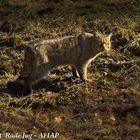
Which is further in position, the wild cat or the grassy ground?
→ the wild cat

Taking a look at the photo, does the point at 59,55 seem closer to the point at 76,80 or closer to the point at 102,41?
the point at 76,80

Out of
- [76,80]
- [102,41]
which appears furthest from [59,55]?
[102,41]

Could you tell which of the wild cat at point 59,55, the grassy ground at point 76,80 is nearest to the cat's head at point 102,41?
the wild cat at point 59,55

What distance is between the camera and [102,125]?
21.1 feet

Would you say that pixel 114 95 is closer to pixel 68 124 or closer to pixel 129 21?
pixel 68 124

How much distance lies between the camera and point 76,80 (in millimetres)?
7344

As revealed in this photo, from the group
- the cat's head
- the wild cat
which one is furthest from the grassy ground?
the cat's head

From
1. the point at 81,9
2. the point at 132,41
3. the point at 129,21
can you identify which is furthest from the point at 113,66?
the point at 81,9

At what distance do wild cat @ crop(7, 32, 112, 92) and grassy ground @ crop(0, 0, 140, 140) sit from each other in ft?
0.66

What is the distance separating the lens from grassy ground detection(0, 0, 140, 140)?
640cm

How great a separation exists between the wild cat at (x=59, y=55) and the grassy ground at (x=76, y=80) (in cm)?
20

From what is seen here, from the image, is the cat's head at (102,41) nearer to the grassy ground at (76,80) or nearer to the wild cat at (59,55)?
the wild cat at (59,55)

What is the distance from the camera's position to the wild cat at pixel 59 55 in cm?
677

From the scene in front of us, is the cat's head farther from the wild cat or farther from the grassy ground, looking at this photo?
the grassy ground
